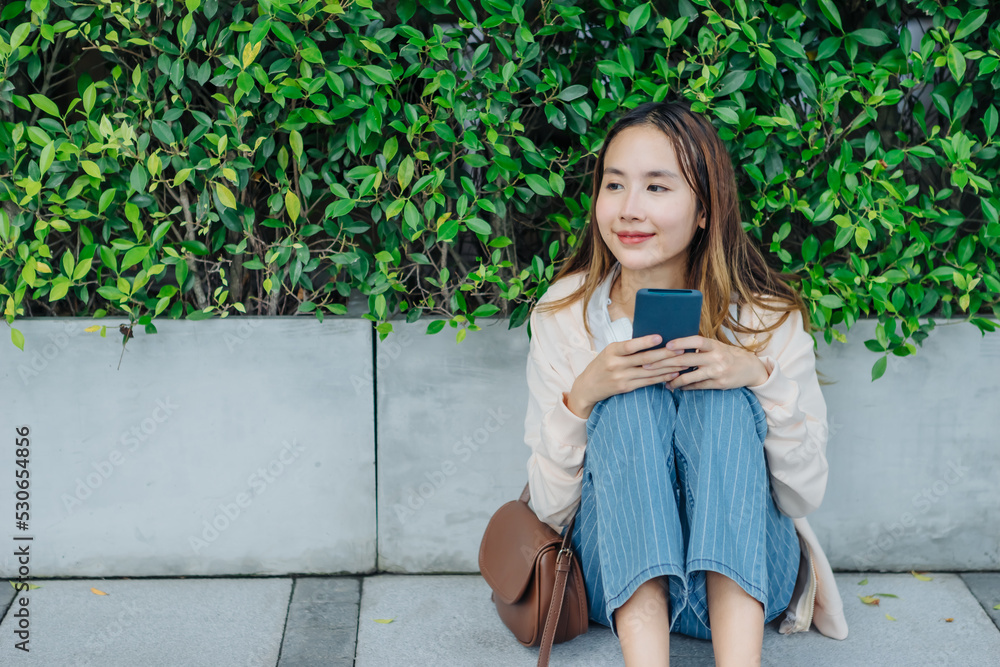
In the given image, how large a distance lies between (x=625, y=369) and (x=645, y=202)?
1.38 feet

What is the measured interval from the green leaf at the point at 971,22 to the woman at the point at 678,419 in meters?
0.74

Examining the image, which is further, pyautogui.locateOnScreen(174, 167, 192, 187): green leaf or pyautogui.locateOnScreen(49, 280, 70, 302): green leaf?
pyautogui.locateOnScreen(49, 280, 70, 302): green leaf

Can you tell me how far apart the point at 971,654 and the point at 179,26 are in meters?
2.68

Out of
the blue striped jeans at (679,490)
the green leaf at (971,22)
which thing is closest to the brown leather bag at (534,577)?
the blue striped jeans at (679,490)

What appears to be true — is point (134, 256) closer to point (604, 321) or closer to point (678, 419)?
point (604, 321)

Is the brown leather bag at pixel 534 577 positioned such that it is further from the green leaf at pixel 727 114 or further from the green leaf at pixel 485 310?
the green leaf at pixel 727 114

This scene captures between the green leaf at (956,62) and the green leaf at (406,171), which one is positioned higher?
the green leaf at (956,62)

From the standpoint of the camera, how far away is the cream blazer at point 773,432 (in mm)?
2020

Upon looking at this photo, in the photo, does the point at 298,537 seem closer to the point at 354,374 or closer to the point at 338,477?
the point at 338,477

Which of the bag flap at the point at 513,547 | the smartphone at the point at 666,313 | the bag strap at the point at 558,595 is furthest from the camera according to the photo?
the bag flap at the point at 513,547

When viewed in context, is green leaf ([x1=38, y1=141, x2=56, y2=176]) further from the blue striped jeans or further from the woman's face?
the blue striped jeans

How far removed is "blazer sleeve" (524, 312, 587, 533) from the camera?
2.09 metres

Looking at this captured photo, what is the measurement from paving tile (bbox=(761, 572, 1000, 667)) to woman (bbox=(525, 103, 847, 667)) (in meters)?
0.07

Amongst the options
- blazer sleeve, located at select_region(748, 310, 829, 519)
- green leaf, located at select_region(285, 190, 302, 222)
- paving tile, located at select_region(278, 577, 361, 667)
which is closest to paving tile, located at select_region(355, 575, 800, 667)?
paving tile, located at select_region(278, 577, 361, 667)
